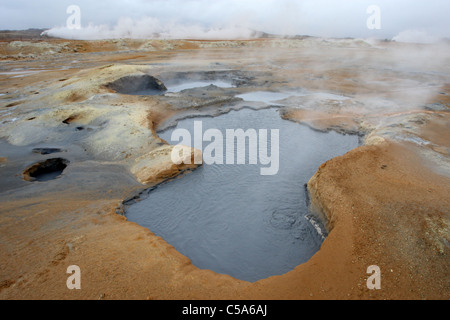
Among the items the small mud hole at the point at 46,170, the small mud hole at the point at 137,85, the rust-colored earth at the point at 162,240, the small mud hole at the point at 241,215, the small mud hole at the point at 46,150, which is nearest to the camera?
the rust-colored earth at the point at 162,240

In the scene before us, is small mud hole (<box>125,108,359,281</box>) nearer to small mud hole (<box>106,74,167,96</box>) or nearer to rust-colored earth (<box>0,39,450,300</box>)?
rust-colored earth (<box>0,39,450,300</box>)

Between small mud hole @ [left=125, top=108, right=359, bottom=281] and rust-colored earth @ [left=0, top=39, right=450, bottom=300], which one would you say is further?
small mud hole @ [left=125, top=108, right=359, bottom=281]

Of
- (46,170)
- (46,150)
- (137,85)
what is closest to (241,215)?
(46,170)

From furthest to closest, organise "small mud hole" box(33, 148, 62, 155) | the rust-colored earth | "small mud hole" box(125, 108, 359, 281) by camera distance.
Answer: "small mud hole" box(33, 148, 62, 155) → "small mud hole" box(125, 108, 359, 281) → the rust-colored earth

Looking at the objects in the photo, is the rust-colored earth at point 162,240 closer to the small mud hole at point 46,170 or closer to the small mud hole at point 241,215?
the small mud hole at point 46,170

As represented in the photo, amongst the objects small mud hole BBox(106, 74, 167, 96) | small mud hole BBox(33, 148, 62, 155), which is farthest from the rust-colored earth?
small mud hole BBox(106, 74, 167, 96)

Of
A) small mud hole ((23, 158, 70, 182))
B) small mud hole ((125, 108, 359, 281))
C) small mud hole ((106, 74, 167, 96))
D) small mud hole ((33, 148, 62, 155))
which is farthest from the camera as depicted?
small mud hole ((106, 74, 167, 96))

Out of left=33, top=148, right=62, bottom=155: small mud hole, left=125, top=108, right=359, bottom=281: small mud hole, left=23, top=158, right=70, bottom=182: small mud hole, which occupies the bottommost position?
left=125, top=108, right=359, bottom=281: small mud hole

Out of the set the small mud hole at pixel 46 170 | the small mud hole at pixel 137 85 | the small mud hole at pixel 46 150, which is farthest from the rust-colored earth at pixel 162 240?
the small mud hole at pixel 137 85
